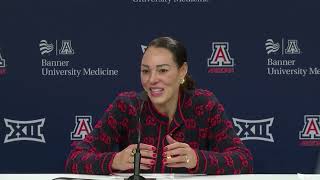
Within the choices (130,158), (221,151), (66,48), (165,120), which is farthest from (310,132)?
(130,158)

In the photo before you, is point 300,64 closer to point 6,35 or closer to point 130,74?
point 130,74

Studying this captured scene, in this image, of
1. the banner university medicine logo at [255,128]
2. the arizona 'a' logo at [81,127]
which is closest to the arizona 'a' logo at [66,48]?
the arizona 'a' logo at [81,127]

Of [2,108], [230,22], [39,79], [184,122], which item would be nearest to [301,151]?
[230,22]

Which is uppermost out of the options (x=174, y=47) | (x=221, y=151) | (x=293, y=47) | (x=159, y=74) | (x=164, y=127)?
(x=293, y=47)

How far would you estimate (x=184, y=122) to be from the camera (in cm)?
222

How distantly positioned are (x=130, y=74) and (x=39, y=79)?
603mm

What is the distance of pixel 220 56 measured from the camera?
3.42 metres

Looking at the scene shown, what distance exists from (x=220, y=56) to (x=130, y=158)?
5.58ft

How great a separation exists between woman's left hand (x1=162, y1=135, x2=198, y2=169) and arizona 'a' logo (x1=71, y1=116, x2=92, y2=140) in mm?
1679

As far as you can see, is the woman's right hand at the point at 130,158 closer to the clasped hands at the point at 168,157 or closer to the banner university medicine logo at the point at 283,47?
the clasped hands at the point at 168,157

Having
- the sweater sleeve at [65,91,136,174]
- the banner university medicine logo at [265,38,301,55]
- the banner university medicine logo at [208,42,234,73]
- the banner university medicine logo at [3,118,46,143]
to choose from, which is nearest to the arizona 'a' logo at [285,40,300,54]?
the banner university medicine logo at [265,38,301,55]

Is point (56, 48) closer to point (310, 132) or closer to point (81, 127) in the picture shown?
point (81, 127)

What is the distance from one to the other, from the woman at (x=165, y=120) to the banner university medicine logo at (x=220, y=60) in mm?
1129

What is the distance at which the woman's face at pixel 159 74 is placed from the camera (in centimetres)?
212
